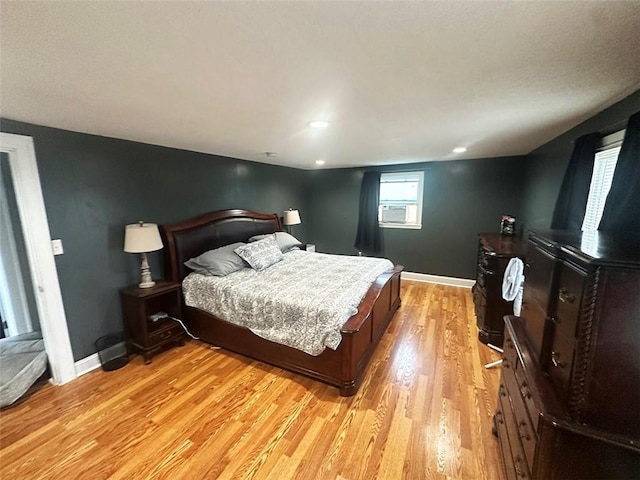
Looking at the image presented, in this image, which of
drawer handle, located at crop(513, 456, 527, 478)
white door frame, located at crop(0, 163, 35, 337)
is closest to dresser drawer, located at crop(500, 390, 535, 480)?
drawer handle, located at crop(513, 456, 527, 478)

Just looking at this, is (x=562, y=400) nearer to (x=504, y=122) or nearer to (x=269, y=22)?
(x=269, y=22)

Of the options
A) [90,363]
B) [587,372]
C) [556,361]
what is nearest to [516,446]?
[556,361]

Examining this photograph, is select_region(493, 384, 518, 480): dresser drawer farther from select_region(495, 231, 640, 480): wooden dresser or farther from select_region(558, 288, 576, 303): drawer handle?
select_region(558, 288, 576, 303): drawer handle

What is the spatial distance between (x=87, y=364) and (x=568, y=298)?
3505mm

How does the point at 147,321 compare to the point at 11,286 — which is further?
the point at 11,286

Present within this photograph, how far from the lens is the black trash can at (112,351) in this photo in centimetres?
239

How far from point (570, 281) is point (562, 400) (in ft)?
1.48

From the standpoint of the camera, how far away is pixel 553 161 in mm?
2727

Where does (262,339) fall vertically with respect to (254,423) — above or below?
above

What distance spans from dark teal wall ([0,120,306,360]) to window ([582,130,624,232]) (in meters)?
3.91

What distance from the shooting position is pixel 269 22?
2.80ft

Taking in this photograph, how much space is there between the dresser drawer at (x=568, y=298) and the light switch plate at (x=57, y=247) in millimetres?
3340

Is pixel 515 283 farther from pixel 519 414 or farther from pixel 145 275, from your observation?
pixel 145 275

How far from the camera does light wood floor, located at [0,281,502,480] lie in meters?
1.52
